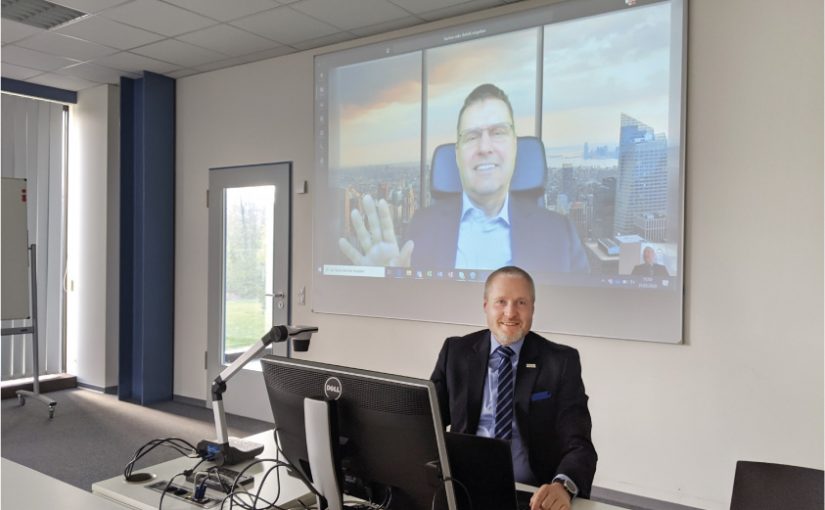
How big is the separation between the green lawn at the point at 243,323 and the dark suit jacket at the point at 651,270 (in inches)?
118

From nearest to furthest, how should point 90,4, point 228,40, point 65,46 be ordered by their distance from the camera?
point 90,4 < point 228,40 < point 65,46

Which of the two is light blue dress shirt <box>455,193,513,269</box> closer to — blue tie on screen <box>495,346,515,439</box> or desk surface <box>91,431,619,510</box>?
blue tie on screen <box>495,346,515,439</box>

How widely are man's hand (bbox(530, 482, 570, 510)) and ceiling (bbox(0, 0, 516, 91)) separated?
295cm

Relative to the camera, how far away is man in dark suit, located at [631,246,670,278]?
3.21m

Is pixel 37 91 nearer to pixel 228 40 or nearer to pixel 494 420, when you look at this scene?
pixel 228 40

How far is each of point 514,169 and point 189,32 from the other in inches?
96.5

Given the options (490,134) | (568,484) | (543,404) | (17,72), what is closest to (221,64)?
(17,72)

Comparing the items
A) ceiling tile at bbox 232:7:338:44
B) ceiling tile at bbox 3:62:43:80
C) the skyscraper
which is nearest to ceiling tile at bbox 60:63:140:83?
ceiling tile at bbox 3:62:43:80

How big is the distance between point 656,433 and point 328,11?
10.2 ft

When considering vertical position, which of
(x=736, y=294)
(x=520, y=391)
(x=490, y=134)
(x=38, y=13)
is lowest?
(x=520, y=391)

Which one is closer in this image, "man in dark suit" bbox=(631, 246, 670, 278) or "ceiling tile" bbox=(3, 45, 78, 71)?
"man in dark suit" bbox=(631, 246, 670, 278)

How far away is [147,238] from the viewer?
539 cm

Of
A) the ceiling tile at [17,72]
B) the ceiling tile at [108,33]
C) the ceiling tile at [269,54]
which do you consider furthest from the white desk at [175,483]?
the ceiling tile at [17,72]

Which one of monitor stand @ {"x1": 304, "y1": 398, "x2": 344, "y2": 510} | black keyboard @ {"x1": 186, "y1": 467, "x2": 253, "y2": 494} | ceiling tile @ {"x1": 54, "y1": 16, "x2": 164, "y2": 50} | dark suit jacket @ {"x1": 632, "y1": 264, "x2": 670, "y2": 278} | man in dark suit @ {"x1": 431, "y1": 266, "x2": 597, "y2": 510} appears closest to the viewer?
monitor stand @ {"x1": 304, "y1": 398, "x2": 344, "y2": 510}
